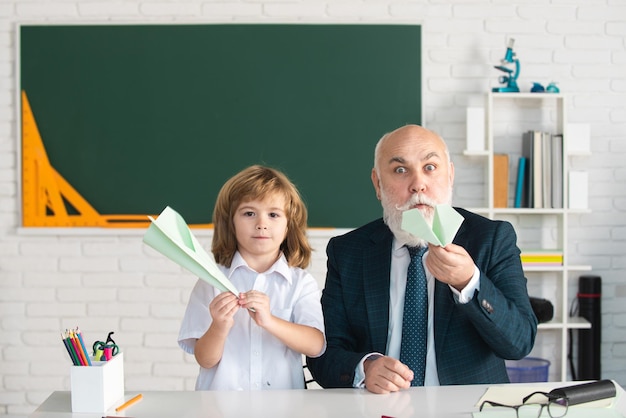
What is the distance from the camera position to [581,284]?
12.1ft

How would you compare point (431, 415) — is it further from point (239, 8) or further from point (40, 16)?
point (40, 16)

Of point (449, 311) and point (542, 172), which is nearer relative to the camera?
point (449, 311)

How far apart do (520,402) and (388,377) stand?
0.28 m

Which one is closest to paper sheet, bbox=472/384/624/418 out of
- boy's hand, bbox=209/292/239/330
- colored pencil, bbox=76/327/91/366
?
boy's hand, bbox=209/292/239/330

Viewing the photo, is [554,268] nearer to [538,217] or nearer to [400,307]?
[538,217]

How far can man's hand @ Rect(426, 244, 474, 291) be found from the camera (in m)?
1.64

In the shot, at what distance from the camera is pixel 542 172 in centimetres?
362

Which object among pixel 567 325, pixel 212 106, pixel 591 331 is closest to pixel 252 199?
pixel 212 106

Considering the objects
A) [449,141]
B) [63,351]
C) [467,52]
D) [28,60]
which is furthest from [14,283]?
[467,52]

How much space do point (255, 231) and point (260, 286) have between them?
15 centimetres

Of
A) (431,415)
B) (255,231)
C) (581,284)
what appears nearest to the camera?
(431,415)

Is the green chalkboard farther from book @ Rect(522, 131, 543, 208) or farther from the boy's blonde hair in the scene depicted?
the boy's blonde hair

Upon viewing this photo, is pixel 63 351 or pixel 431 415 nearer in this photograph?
pixel 431 415

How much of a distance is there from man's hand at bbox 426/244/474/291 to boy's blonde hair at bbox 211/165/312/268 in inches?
18.3
